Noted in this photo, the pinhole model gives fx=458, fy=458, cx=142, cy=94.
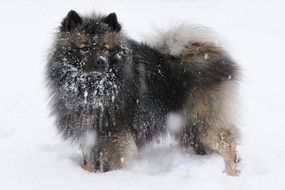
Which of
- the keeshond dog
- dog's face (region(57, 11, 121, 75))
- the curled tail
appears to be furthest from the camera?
the curled tail

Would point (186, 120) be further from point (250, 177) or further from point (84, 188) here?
point (84, 188)

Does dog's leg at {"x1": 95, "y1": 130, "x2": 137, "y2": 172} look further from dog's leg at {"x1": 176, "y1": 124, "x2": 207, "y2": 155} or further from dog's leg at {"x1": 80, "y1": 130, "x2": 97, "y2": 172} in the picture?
dog's leg at {"x1": 176, "y1": 124, "x2": 207, "y2": 155}

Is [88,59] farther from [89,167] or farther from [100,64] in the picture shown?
[89,167]

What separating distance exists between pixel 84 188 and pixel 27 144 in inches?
69.5

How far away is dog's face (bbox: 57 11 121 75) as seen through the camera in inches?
214

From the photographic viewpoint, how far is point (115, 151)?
5.75m

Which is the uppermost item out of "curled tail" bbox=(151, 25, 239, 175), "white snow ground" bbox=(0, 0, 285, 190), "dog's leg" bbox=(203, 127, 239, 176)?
"curled tail" bbox=(151, 25, 239, 175)

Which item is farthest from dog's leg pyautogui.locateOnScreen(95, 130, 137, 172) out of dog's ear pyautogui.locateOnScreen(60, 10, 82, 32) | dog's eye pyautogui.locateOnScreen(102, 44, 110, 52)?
dog's ear pyautogui.locateOnScreen(60, 10, 82, 32)

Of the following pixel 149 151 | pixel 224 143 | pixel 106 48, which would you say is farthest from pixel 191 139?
pixel 106 48

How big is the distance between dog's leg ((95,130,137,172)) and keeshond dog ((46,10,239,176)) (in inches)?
0.5

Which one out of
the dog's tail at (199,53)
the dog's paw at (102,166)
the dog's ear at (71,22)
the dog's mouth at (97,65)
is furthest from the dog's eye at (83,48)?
the dog's paw at (102,166)

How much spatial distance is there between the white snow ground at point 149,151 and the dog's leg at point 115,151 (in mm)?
166

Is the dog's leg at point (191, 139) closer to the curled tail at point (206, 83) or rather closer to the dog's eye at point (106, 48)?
the curled tail at point (206, 83)

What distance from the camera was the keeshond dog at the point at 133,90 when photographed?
18.4 feet
